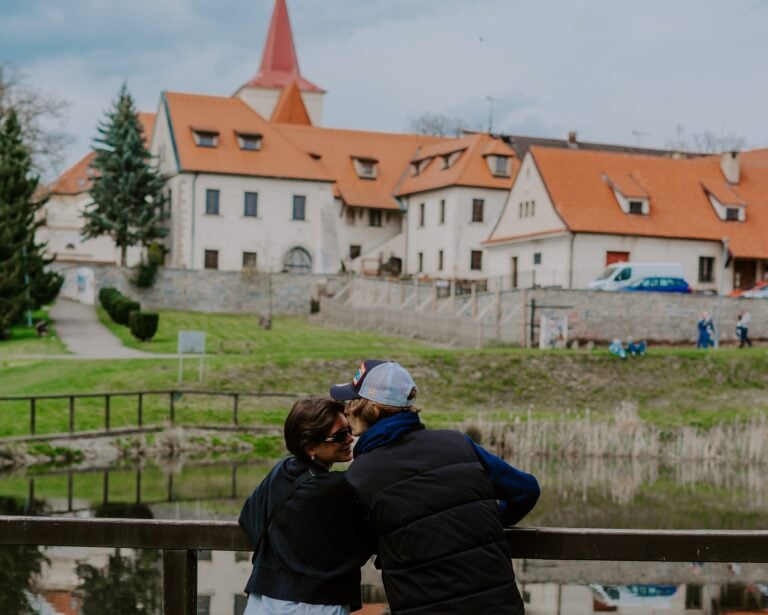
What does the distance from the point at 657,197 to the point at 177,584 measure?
5042 centimetres

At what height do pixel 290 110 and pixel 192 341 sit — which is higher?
pixel 290 110

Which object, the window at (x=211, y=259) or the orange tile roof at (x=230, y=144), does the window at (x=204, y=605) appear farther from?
the orange tile roof at (x=230, y=144)

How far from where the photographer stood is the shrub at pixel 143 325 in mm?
38250

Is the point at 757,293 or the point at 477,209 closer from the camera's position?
the point at 757,293

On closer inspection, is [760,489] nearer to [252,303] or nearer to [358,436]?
[358,436]

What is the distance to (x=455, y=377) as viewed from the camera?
34.1m

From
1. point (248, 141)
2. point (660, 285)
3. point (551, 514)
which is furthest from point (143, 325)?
point (248, 141)

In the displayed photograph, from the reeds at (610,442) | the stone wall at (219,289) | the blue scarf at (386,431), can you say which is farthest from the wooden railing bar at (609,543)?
the stone wall at (219,289)

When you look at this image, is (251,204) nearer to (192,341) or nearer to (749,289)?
(749,289)

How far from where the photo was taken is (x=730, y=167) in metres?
55.7

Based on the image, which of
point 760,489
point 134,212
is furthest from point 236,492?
point 134,212

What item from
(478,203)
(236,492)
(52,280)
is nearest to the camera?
(236,492)

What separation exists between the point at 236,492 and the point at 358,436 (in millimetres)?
18411

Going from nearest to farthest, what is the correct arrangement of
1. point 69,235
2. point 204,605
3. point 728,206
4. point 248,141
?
point 204,605
point 728,206
point 248,141
point 69,235
